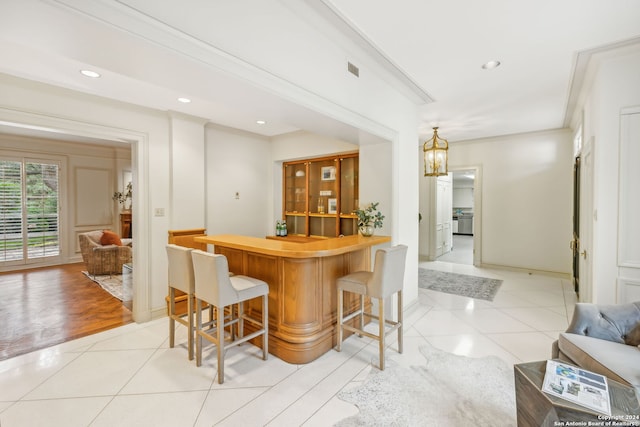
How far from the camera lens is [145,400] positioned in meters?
2.07

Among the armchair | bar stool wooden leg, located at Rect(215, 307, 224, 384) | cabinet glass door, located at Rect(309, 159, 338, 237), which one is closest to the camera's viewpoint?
bar stool wooden leg, located at Rect(215, 307, 224, 384)

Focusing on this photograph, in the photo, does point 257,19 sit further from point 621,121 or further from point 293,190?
point 293,190

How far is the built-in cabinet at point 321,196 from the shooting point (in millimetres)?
4793

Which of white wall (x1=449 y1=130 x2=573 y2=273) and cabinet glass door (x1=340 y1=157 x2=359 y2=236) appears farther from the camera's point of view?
white wall (x1=449 y1=130 x2=573 y2=273)

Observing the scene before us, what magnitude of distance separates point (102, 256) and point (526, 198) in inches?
330

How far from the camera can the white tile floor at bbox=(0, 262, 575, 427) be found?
1.92 meters

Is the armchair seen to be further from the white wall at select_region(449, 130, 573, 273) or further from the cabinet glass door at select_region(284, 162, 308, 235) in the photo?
the white wall at select_region(449, 130, 573, 273)

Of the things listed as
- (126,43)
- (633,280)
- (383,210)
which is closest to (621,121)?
(633,280)

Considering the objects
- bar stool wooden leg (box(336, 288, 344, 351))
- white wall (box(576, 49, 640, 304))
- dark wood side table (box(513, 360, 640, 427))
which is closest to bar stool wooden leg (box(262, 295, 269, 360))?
bar stool wooden leg (box(336, 288, 344, 351))

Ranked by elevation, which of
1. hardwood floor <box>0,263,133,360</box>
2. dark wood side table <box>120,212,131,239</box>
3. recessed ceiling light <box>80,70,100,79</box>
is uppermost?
recessed ceiling light <box>80,70,100,79</box>

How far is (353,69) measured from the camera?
263 centimetres

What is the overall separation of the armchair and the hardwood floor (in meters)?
0.28

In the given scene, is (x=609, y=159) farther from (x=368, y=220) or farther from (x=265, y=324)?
(x=265, y=324)

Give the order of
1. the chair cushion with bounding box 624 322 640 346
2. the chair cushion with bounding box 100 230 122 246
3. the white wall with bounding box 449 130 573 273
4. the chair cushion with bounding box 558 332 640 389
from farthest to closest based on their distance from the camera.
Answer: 1. the chair cushion with bounding box 100 230 122 246
2. the white wall with bounding box 449 130 573 273
3. the chair cushion with bounding box 624 322 640 346
4. the chair cushion with bounding box 558 332 640 389
